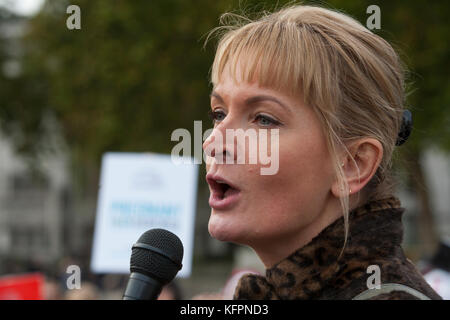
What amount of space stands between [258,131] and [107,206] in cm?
367

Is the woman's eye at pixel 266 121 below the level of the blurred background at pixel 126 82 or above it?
below

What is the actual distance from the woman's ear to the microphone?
0.46 metres

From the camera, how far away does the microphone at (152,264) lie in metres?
1.81

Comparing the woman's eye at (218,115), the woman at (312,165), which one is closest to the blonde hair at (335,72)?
the woman at (312,165)

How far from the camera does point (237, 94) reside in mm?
2010

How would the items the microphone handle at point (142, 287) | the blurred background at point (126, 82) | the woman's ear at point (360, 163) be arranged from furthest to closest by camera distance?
the blurred background at point (126, 82) < the woman's ear at point (360, 163) < the microphone handle at point (142, 287)

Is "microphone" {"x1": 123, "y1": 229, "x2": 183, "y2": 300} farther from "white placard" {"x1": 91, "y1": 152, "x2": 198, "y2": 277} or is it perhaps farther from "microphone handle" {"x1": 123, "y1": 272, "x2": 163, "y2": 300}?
"white placard" {"x1": 91, "y1": 152, "x2": 198, "y2": 277}

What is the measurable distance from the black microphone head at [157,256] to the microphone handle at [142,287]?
0.01 m

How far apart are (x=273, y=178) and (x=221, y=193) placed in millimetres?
161

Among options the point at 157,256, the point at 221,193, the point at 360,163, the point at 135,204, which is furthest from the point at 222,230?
the point at 135,204

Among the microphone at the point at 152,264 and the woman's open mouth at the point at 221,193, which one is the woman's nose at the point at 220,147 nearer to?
the woman's open mouth at the point at 221,193

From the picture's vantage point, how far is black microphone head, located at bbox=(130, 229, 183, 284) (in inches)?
72.4

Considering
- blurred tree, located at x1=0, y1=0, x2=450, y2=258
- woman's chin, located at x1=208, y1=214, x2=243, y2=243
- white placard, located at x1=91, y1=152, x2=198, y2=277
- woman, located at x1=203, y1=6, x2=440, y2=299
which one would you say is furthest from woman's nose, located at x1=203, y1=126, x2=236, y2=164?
blurred tree, located at x1=0, y1=0, x2=450, y2=258

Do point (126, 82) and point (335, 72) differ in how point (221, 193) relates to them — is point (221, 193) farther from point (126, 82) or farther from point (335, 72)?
point (126, 82)
